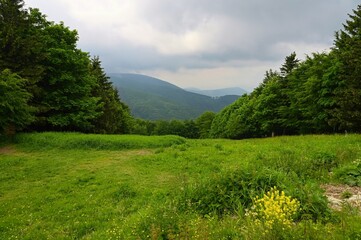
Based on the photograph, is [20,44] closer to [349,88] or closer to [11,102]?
[11,102]

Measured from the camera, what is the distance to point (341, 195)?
7391 mm

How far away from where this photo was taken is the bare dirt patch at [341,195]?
6566 millimetres

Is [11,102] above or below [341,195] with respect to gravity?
above

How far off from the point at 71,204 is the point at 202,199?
5298mm

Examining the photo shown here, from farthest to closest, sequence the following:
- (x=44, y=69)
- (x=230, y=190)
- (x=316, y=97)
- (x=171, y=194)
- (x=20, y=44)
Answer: (x=316, y=97) < (x=44, y=69) < (x=20, y=44) < (x=171, y=194) < (x=230, y=190)

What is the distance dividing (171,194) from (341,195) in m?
5.01

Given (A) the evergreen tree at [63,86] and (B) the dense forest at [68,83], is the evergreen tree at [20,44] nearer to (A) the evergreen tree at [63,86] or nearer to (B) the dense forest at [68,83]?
(B) the dense forest at [68,83]

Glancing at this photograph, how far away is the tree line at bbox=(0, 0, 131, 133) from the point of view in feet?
83.0

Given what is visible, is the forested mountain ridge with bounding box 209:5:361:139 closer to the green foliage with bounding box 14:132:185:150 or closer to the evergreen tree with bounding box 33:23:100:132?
the green foliage with bounding box 14:132:185:150

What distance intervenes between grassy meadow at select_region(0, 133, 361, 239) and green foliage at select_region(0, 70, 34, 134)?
339 cm

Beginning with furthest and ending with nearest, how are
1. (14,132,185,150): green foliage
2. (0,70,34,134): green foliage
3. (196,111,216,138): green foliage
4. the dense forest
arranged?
(196,111,216,138): green foliage, the dense forest, (14,132,185,150): green foliage, (0,70,34,134): green foliage

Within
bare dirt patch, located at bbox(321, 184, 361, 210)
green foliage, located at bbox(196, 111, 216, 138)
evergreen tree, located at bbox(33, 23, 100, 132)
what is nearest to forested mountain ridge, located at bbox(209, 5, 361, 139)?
bare dirt patch, located at bbox(321, 184, 361, 210)

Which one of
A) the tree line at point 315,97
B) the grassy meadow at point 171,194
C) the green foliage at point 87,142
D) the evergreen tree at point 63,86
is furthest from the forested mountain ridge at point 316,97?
the evergreen tree at point 63,86

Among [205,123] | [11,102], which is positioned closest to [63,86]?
[11,102]
